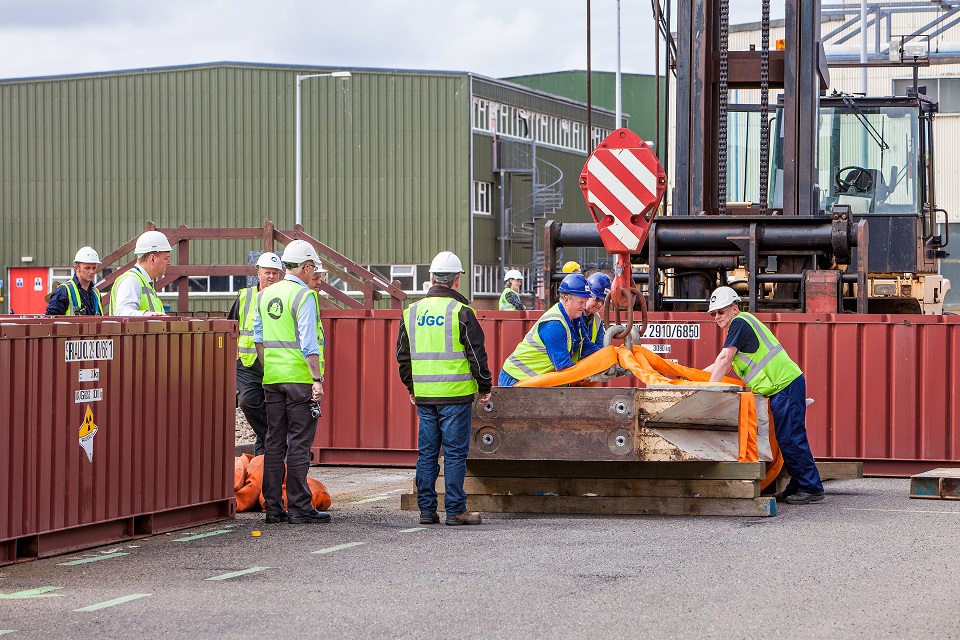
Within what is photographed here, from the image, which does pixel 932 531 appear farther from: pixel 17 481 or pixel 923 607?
pixel 17 481

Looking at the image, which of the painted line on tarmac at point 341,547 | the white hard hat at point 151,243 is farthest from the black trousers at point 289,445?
the white hard hat at point 151,243

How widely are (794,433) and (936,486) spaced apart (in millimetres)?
1273

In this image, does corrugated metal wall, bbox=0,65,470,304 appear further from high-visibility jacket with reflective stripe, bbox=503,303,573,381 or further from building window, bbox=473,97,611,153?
high-visibility jacket with reflective stripe, bbox=503,303,573,381

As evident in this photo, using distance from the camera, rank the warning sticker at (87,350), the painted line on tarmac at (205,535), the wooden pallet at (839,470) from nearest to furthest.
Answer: the warning sticker at (87,350), the painted line on tarmac at (205,535), the wooden pallet at (839,470)

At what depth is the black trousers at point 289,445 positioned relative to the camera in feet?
33.4

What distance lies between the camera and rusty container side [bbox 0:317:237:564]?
8.35 m

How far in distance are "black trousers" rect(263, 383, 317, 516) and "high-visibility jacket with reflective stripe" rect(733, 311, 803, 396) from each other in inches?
136

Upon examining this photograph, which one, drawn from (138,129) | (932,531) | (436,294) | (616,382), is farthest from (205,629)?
(138,129)

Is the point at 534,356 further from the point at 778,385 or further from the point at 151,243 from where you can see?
the point at 151,243

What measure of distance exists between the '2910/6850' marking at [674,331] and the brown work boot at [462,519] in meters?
3.85

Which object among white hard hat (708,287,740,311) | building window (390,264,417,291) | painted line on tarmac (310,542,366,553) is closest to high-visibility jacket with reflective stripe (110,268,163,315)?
painted line on tarmac (310,542,366,553)

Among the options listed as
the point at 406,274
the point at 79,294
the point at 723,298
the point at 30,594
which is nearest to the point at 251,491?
the point at 79,294

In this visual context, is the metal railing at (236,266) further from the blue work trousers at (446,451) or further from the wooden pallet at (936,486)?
the wooden pallet at (936,486)

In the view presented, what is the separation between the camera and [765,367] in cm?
1120
